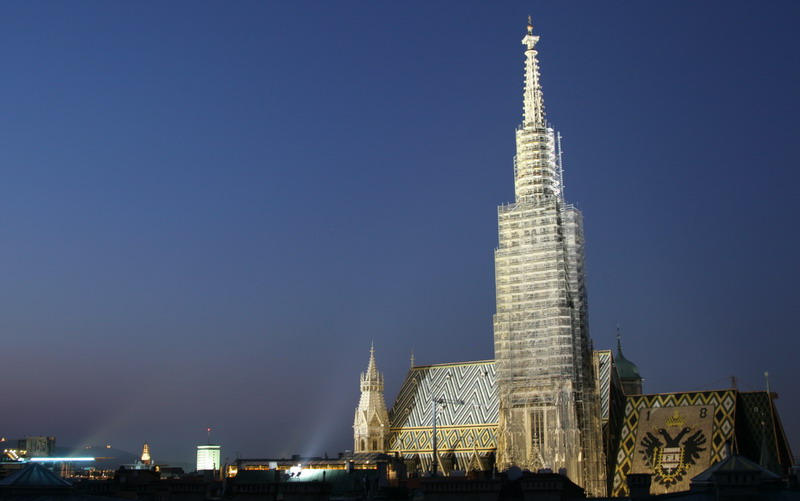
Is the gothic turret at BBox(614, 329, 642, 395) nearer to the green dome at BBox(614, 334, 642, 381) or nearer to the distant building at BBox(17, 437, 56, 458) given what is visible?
the green dome at BBox(614, 334, 642, 381)

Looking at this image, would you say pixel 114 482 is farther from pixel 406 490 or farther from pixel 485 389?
pixel 485 389

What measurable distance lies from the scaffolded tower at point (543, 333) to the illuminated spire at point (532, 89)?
189 cm

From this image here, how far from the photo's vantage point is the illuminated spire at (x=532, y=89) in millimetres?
111938

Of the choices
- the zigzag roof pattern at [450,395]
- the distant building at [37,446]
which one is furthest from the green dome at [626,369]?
the distant building at [37,446]

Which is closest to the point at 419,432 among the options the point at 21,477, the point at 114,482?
the point at 114,482

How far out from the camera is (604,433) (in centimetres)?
10306

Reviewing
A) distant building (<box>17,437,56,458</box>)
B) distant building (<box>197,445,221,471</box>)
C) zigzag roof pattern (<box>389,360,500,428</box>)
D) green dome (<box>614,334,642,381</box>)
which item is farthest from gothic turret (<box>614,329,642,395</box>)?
distant building (<box>17,437,56,458</box>)

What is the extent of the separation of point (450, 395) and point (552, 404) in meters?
18.8

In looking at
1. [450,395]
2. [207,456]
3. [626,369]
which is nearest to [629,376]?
[626,369]

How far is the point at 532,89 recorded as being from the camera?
115m

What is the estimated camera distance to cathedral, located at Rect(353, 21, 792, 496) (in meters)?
97.8

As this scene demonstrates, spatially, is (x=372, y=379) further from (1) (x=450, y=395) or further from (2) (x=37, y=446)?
(2) (x=37, y=446)

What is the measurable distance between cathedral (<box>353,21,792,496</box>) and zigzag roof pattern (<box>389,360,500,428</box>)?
211 millimetres

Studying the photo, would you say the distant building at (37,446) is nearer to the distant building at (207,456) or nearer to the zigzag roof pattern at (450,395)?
the distant building at (207,456)
